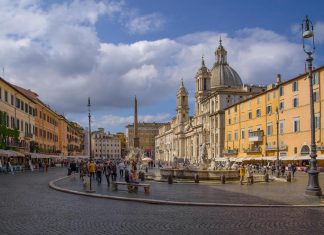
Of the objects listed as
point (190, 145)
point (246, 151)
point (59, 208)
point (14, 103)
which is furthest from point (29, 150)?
point (190, 145)

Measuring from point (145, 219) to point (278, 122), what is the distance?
122 feet

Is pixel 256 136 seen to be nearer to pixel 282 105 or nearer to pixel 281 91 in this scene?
pixel 282 105

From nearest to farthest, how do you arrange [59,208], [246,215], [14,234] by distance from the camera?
[14,234] → [246,215] → [59,208]

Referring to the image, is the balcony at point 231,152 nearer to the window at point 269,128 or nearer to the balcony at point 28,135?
the window at point 269,128

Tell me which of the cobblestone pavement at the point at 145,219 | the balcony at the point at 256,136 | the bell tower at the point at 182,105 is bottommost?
the cobblestone pavement at the point at 145,219

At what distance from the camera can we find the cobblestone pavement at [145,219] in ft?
37.1

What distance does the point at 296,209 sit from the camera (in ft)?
53.0

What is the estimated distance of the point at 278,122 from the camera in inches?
1887

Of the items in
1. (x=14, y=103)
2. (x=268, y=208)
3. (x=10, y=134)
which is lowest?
(x=268, y=208)

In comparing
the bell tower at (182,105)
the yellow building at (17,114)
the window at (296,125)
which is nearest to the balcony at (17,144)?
the yellow building at (17,114)

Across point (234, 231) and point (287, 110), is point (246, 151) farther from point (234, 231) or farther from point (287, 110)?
point (234, 231)

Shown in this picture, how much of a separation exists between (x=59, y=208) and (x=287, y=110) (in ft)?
161

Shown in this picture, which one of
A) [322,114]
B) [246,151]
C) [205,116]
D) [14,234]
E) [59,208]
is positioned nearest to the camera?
[14,234]

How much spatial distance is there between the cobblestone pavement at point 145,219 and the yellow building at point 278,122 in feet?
102
